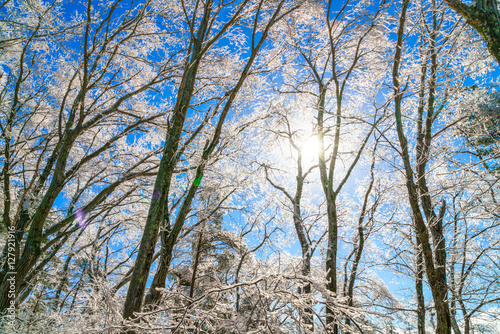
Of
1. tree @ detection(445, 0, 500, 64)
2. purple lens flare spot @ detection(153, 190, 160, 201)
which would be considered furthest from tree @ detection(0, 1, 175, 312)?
tree @ detection(445, 0, 500, 64)

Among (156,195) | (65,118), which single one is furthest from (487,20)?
(65,118)

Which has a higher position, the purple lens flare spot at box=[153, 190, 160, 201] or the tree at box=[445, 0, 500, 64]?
the tree at box=[445, 0, 500, 64]

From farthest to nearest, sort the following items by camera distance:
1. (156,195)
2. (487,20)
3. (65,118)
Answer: (65,118)
(156,195)
(487,20)

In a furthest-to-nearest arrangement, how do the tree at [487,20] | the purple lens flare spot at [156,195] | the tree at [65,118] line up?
the tree at [65,118], the purple lens flare spot at [156,195], the tree at [487,20]

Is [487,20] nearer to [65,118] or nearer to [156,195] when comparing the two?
[156,195]

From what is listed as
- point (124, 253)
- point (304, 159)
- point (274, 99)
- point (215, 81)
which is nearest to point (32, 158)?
point (124, 253)

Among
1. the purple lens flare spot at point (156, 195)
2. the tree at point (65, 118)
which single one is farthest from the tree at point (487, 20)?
the tree at point (65, 118)

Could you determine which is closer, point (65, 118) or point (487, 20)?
point (487, 20)

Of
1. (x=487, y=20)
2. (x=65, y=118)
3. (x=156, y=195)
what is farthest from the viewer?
(x=65, y=118)

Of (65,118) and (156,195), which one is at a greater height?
(65,118)

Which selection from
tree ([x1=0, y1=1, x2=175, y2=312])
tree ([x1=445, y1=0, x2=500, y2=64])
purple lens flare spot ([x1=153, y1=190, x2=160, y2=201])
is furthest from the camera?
tree ([x1=0, y1=1, x2=175, y2=312])

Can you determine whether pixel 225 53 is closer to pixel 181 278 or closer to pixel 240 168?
pixel 240 168

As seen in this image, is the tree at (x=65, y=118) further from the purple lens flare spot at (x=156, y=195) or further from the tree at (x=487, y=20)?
the tree at (x=487, y=20)

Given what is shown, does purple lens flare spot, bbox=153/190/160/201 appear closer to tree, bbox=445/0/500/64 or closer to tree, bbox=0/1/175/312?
tree, bbox=0/1/175/312
